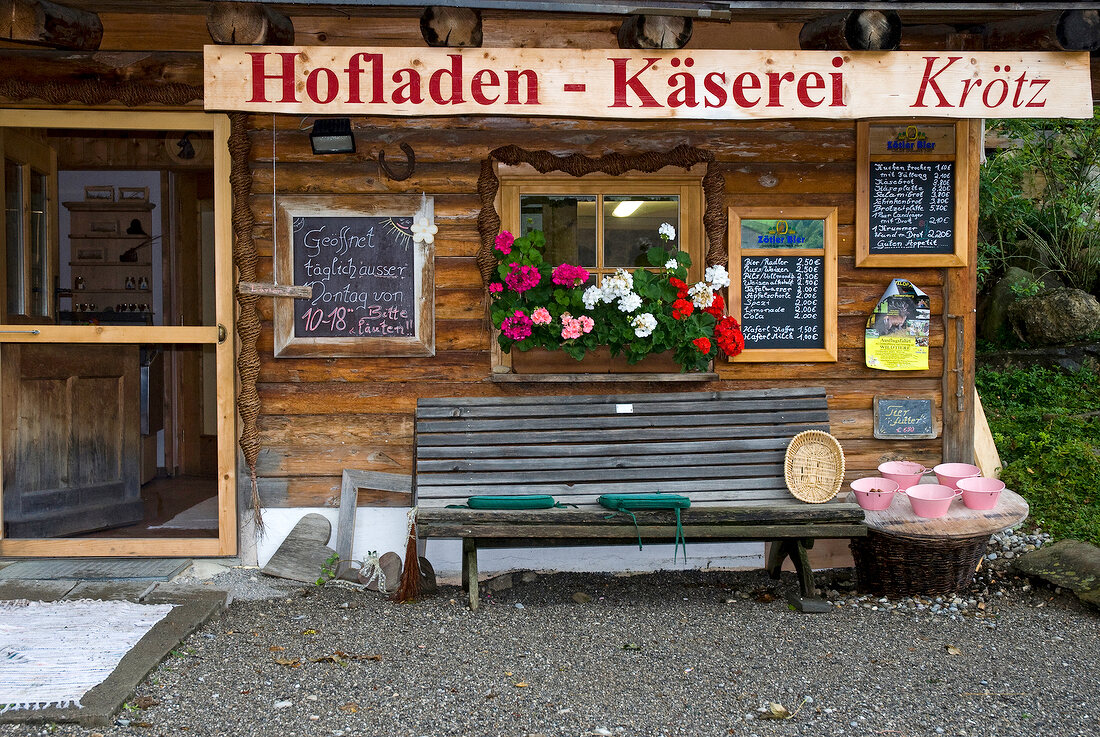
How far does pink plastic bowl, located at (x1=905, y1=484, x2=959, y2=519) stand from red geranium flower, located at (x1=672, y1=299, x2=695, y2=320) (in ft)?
4.65

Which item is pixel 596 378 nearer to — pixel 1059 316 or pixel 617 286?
pixel 617 286

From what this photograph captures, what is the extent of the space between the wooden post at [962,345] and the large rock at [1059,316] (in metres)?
3.21

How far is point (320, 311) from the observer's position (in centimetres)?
473

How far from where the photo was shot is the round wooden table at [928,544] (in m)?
4.18

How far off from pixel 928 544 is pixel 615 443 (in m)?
1.58

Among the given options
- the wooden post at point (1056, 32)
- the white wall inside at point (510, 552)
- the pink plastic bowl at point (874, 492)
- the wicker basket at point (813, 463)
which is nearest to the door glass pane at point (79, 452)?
the white wall inside at point (510, 552)

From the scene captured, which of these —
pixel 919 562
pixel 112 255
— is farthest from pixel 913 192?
pixel 112 255

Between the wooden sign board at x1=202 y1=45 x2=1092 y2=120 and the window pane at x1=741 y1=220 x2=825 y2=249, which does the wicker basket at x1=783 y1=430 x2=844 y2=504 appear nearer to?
the window pane at x1=741 y1=220 x2=825 y2=249

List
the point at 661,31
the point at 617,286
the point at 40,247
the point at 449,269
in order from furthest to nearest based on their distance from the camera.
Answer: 1. the point at 40,247
2. the point at 449,269
3. the point at 617,286
4. the point at 661,31

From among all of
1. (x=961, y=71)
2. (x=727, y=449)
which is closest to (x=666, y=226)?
(x=727, y=449)

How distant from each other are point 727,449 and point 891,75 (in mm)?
1935

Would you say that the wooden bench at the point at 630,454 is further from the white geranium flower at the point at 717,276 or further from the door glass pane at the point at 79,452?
the door glass pane at the point at 79,452

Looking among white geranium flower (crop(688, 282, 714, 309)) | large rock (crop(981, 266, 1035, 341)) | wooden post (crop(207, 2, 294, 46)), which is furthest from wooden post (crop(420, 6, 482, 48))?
large rock (crop(981, 266, 1035, 341))

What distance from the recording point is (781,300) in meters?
4.84
